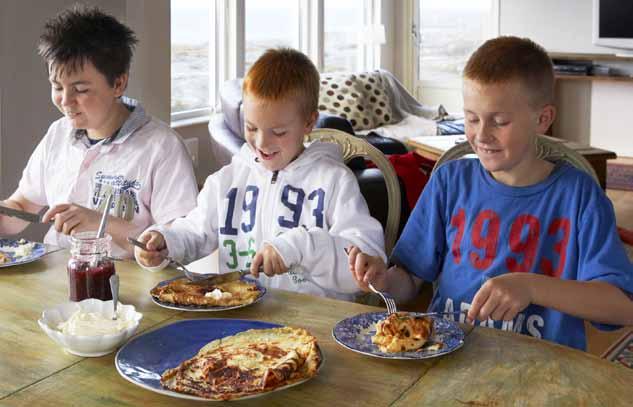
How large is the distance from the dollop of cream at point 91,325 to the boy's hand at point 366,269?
1.37 ft

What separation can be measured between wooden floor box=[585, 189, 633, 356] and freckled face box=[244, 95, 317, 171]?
5.73 feet

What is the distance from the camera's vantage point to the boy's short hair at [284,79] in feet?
6.19

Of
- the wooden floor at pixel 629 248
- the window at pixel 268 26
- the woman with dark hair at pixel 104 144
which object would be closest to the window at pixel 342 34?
the window at pixel 268 26

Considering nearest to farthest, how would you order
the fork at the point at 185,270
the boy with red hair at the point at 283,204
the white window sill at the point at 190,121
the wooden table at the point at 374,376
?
the wooden table at the point at 374,376
the fork at the point at 185,270
the boy with red hair at the point at 283,204
the white window sill at the point at 190,121

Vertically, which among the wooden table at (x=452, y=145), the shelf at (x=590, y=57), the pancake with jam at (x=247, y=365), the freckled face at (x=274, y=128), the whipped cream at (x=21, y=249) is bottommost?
the wooden table at (x=452, y=145)

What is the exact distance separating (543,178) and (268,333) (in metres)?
0.71

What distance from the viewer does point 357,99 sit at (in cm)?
668

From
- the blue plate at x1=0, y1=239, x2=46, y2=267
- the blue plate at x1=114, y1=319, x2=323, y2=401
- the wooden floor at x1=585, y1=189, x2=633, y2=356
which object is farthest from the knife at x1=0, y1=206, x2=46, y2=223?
the wooden floor at x1=585, y1=189, x2=633, y2=356

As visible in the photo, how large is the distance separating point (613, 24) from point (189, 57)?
349 centimetres

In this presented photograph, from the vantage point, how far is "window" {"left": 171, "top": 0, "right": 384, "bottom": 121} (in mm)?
5859

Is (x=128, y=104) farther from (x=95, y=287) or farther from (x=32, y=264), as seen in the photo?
(x=95, y=287)

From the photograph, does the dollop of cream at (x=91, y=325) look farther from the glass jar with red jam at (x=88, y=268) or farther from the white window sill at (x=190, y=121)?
the white window sill at (x=190, y=121)

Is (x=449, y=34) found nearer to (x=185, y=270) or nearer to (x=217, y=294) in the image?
(x=185, y=270)

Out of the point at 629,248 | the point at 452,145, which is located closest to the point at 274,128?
the point at 629,248
